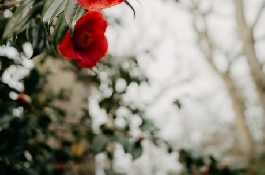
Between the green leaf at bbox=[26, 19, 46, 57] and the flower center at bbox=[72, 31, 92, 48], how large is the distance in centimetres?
7

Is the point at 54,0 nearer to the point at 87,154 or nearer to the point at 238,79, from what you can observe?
the point at 87,154

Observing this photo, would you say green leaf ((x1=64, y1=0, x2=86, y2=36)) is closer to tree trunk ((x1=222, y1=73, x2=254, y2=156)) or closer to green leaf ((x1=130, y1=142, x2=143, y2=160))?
green leaf ((x1=130, y1=142, x2=143, y2=160))

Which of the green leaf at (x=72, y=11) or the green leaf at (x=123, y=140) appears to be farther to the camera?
the green leaf at (x=123, y=140)

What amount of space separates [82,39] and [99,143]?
0.57m

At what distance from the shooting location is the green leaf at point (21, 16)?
0.55 m

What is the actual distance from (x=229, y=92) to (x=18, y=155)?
5.72 m

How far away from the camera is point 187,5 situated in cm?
486

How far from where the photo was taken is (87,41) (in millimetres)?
597

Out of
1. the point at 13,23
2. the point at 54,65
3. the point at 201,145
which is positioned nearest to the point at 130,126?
the point at 13,23

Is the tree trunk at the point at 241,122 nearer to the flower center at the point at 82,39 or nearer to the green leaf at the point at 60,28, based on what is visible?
the flower center at the point at 82,39

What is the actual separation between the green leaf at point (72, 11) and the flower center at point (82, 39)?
179mm

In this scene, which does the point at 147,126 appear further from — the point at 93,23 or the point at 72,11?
the point at 72,11

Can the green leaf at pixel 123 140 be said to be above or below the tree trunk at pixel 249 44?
above

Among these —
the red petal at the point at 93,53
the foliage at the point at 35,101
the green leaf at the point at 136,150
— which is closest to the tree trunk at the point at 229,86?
the foliage at the point at 35,101
